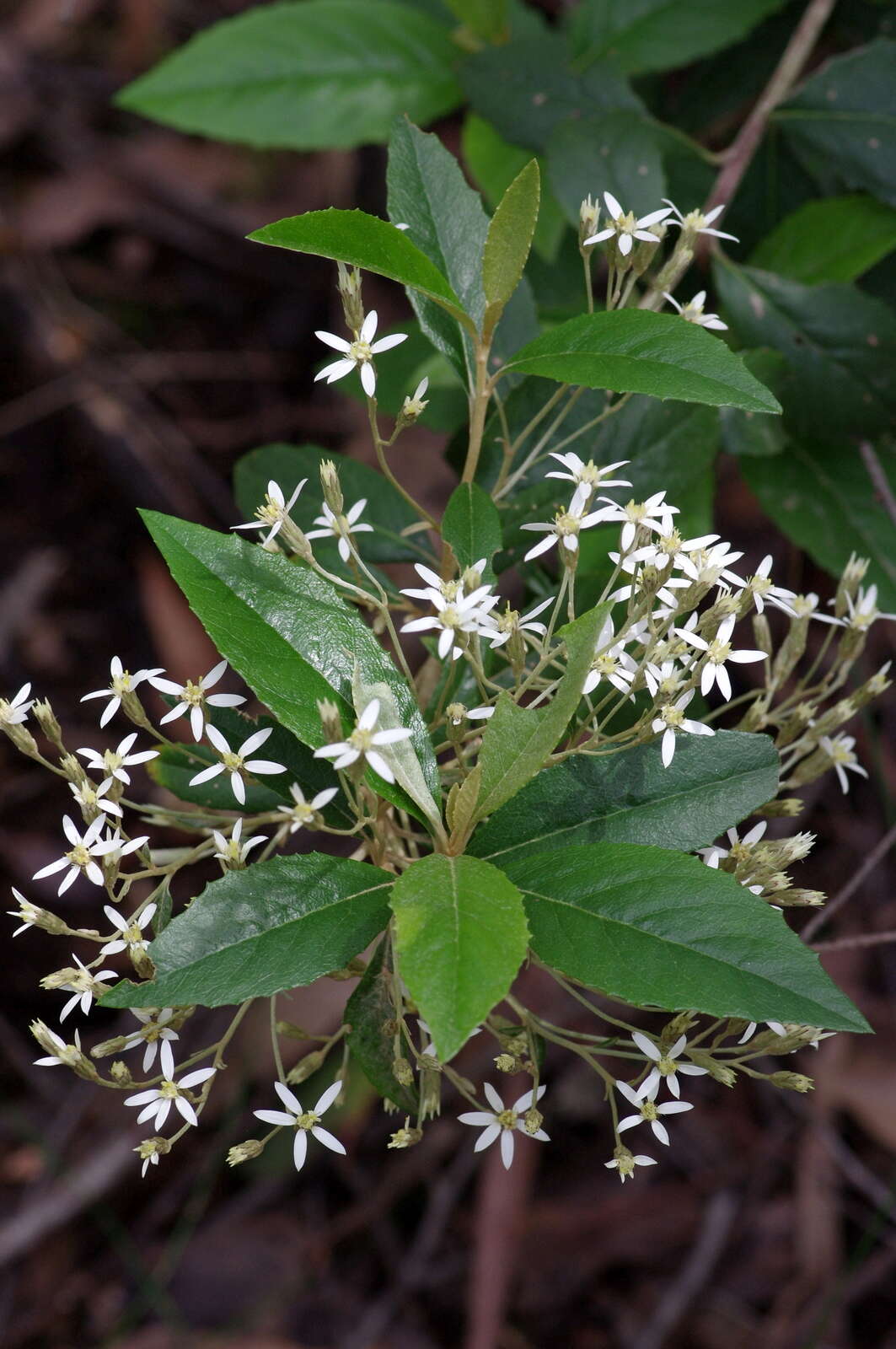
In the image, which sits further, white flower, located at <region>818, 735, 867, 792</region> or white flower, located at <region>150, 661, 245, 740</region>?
white flower, located at <region>818, 735, 867, 792</region>

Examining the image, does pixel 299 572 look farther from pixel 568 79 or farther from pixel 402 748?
pixel 568 79

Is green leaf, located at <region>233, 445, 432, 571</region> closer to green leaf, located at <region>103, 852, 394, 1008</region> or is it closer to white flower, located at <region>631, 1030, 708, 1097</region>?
green leaf, located at <region>103, 852, 394, 1008</region>

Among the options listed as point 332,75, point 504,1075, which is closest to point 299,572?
point 332,75

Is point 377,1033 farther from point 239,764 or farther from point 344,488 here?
point 344,488

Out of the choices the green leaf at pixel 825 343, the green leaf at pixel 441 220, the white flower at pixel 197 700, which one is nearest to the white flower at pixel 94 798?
the white flower at pixel 197 700

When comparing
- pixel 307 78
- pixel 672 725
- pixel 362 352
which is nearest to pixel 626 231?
pixel 362 352

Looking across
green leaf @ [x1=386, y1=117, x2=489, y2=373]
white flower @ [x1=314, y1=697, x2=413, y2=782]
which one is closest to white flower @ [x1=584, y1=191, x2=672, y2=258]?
green leaf @ [x1=386, y1=117, x2=489, y2=373]

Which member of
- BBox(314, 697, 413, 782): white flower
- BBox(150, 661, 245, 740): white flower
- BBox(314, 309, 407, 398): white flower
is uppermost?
BBox(314, 309, 407, 398): white flower
